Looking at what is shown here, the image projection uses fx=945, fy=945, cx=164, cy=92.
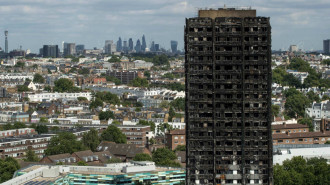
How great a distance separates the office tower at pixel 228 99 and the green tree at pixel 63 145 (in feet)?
153

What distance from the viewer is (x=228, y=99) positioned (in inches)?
2840

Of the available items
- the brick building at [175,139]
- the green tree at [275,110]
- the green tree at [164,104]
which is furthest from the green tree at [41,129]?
the green tree at [164,104]

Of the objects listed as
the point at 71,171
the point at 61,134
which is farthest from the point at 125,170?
the point at 61,134

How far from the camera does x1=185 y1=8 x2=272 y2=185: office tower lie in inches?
2813

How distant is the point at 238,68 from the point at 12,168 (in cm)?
3611

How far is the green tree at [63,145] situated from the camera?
11675 cm

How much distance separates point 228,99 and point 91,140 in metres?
57.9

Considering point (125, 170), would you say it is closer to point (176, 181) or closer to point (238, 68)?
point (176, 181)

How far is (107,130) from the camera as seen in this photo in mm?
134500

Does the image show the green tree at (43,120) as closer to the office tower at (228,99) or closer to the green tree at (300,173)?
the green tree at (300,173)

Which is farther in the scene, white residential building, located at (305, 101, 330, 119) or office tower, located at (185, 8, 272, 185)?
white residential building, located at (305, 101, 330, 119)

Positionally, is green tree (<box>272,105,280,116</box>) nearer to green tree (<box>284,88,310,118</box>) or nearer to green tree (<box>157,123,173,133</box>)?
green tree (<box>284,88,310,118</box>)

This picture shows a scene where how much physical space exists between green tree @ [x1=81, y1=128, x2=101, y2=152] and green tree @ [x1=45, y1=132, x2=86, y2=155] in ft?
6.94

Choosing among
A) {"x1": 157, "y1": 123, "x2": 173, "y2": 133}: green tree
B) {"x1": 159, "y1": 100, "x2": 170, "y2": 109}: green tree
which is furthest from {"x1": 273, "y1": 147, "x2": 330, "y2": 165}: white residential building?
{"x1": 159, "y1": 100, "x2": 170, "y2": 109}: green tree
